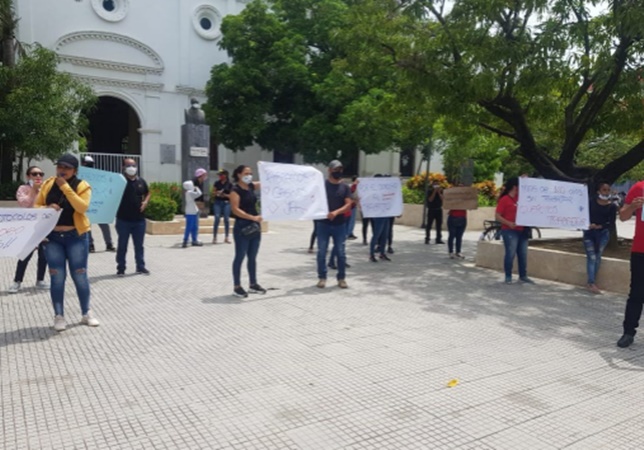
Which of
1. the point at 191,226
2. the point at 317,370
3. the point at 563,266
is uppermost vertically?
the point at 191,226

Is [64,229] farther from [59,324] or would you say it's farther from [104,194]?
[104,194]

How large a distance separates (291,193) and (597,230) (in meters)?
4.69

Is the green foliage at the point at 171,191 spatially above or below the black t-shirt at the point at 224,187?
below

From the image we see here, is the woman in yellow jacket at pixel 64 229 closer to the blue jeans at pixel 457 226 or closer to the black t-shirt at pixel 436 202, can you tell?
the blue jeans at pixel 457 226

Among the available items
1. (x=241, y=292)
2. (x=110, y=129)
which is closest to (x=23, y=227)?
(x=241, y=292)

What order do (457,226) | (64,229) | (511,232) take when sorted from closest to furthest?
(64,229) < (511,232) < (457,226)

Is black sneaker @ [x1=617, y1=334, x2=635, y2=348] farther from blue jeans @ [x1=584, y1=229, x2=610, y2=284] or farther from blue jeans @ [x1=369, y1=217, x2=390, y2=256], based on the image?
blue jeans @ [x1=369, y1=217, x2=390, y2=256]

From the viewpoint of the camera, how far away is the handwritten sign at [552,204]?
8.23 meters

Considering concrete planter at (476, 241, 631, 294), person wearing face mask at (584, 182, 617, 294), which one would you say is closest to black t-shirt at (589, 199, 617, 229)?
person wearing face mask at (584, 182, 617, 294)

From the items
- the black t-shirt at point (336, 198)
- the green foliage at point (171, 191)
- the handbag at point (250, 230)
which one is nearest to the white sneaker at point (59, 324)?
the handbag at point (250, 230)

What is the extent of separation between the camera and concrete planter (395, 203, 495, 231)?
1819cm

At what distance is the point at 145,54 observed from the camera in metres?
21.6

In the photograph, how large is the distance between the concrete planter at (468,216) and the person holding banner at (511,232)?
9571 mm

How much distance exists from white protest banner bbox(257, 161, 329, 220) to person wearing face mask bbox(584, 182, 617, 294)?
161 inches
